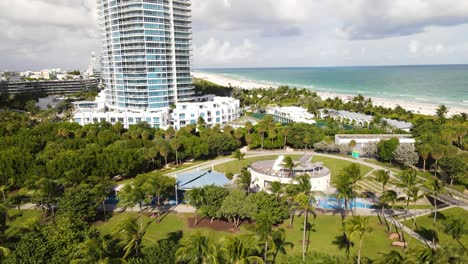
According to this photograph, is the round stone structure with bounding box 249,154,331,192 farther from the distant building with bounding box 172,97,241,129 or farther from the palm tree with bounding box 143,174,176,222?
the distant building with bounding box 172,97,241,129

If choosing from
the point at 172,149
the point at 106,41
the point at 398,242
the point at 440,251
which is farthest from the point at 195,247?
the point at 106,41

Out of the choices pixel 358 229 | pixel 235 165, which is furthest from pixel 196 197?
pixel 235 165

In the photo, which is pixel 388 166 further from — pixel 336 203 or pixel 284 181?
pixel 284 181

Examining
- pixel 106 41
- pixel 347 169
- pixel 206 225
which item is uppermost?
pixel 106 41

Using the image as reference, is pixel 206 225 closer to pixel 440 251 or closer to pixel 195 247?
pixel 195 247

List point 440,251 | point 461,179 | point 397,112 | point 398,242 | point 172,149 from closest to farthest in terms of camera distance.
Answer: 1. point 440,251
2. point 398,242
3. point 461,179
4. point 172,149
5. point 397,112

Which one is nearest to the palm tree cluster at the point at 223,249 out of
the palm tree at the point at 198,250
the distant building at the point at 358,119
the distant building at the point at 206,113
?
the palm tree at the point at 198,250

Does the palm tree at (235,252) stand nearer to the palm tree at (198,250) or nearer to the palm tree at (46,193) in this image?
the palm tree at (198,250)
